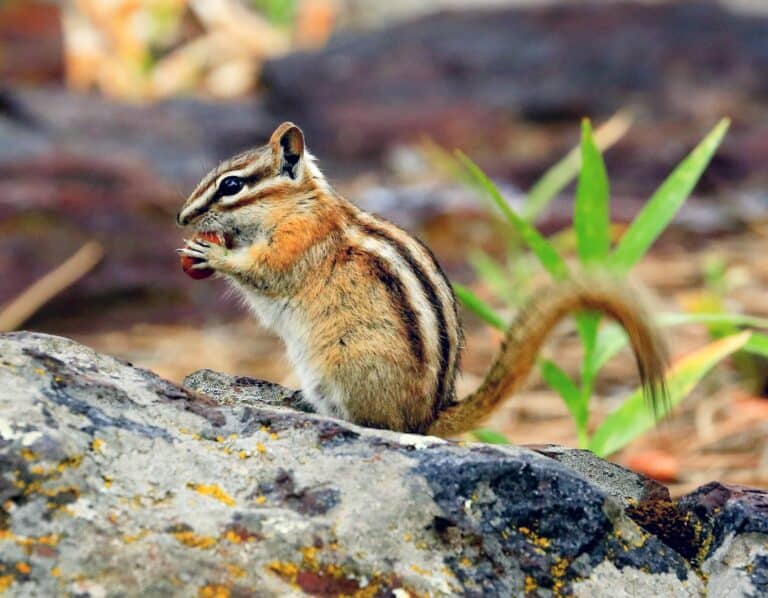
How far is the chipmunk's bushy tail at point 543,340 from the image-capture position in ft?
8.98

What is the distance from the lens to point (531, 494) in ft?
7.85

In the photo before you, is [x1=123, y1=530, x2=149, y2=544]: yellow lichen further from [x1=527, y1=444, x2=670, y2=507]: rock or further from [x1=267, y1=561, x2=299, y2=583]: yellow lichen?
[x1=527, y1=444, x2=670, y2=507]: rock

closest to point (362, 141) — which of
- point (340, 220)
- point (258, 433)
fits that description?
point (340, 220)

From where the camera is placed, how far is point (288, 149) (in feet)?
11.4

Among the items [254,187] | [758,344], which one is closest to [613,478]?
[254,187]

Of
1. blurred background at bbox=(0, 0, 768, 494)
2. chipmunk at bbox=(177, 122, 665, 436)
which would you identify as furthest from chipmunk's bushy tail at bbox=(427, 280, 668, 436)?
blurred background at bbox=(0, 0, 768, 494)

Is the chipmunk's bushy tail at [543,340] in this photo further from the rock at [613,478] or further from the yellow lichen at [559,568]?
the yellow lichen at [559,568]

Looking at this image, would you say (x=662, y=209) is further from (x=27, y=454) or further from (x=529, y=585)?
(x=27, y=454)

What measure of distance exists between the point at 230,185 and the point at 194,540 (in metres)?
1.40

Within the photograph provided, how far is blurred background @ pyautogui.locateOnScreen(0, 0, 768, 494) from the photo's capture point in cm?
632

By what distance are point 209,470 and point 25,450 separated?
333 millimetres

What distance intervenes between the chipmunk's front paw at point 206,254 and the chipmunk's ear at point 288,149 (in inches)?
12.0

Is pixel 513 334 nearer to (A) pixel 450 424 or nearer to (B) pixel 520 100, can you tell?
(A) pixel 450 424

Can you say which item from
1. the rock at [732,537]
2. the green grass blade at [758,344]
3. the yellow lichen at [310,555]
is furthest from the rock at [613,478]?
the green grass blade at [758,344]
